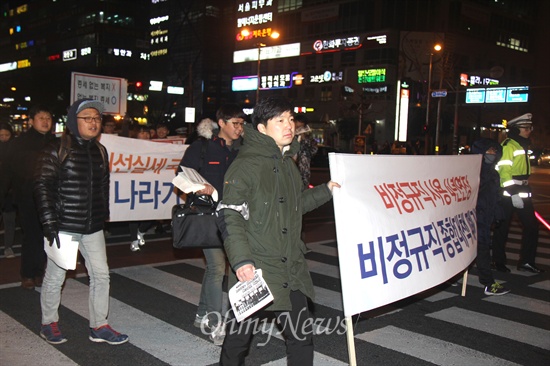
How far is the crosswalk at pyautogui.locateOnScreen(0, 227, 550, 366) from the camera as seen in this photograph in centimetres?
461

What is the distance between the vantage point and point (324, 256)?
30.0 feet

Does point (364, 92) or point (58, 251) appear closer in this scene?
point (58, 251)

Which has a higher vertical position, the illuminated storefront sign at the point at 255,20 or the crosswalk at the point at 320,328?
the illuminated storefront sign at the point at 255,20

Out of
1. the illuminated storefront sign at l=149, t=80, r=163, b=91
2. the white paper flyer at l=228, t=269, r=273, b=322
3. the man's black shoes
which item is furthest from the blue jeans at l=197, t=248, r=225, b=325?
the illuminated storefront sign at l=149, t=80, r=163, b=91

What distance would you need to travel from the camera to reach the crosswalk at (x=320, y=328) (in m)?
4.61

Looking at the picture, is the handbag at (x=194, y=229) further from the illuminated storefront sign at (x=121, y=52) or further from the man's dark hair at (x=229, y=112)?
the illuminated storefront sign at (x=121, y=52)

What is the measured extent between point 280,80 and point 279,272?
67.9 m

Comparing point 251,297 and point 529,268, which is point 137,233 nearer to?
point 529,268

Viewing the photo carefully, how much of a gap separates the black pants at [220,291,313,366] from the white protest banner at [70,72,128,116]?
30.4 feet

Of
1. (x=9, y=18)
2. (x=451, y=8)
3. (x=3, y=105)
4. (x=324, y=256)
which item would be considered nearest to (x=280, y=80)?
(x=451, y=8)

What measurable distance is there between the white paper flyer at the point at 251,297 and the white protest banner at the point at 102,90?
30.7 feet

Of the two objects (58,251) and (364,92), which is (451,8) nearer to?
(364,92)

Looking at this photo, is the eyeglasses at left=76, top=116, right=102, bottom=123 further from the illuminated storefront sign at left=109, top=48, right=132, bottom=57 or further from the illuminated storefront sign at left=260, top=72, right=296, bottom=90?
the illuminated storefront sign at left=109, top=48, right=132, bottom=57

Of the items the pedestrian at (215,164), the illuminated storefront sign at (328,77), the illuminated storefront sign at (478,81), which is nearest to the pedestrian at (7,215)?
the pedestrian at (215,164)
